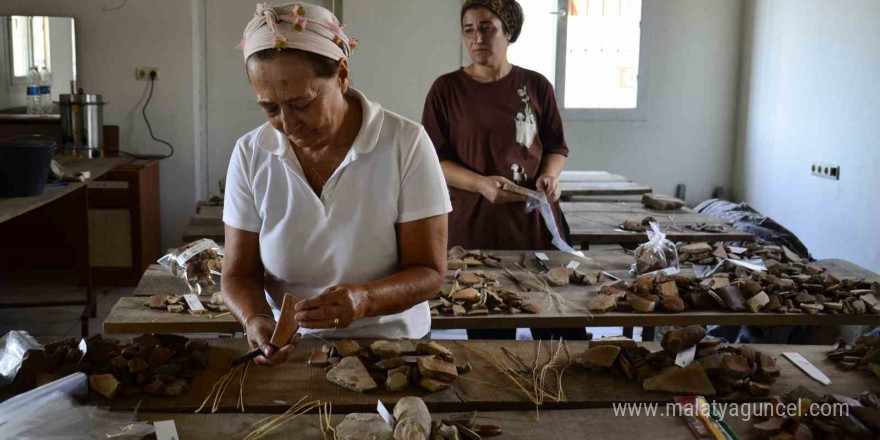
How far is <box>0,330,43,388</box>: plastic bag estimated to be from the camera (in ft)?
5.94

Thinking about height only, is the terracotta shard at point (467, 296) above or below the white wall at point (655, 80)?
below

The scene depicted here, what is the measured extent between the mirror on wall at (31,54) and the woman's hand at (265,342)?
5.42m

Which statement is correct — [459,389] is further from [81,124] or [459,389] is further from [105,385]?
[81,124]

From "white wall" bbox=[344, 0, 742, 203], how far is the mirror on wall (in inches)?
91.2

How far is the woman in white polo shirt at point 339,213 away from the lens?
199cm

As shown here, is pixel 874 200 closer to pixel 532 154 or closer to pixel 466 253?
pixel 532 154

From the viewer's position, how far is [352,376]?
6.01 feet

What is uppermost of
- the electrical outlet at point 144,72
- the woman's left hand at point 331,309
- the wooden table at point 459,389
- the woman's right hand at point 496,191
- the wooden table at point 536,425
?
the electrical outlet at point 144,72

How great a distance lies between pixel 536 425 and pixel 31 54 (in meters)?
6.20

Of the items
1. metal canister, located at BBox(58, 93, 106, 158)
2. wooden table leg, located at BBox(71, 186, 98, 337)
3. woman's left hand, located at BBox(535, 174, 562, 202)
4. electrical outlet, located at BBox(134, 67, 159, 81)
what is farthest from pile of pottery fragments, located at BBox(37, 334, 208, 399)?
electrical outlet, located at BBox(134, 67, 159, 81)

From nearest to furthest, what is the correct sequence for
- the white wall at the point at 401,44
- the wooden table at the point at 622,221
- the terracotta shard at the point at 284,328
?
the terracotta shard at the point at 284,328 < the wooden table at the point at 622,221 < the white wall at the point at 401,44

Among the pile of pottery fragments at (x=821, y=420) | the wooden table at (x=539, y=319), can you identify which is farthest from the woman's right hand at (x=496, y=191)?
the pile of pottery fragments at (x=821, y=420)

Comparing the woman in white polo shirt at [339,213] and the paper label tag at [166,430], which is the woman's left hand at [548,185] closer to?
the woman in white polo shirt at [339,213]

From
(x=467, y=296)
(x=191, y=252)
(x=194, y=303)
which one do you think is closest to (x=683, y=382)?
(x=467, y=296)
